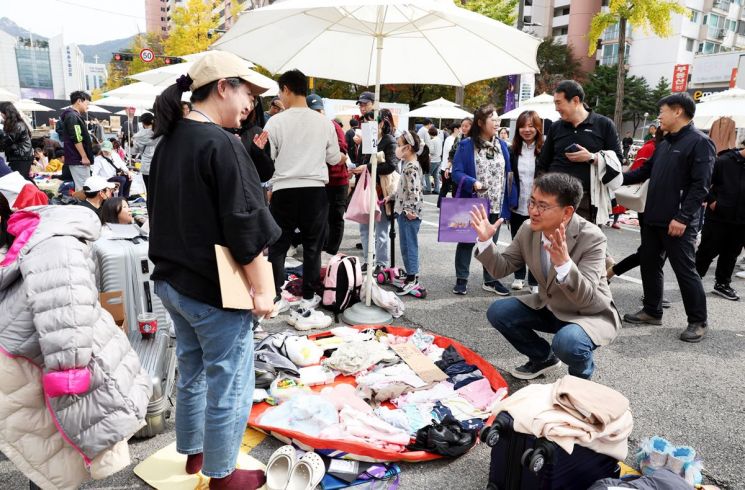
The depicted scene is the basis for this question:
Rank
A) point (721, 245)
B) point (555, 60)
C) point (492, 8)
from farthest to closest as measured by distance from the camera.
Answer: point (555, 60)
point (492, 8)
point (721, 245)

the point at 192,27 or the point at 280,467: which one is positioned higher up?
the point at 192,27

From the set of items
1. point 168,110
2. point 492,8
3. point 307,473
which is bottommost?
point 307,473

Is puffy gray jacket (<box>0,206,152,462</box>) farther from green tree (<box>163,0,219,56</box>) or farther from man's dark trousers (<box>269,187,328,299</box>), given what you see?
green tree (<box>163,0,219,56</box>)

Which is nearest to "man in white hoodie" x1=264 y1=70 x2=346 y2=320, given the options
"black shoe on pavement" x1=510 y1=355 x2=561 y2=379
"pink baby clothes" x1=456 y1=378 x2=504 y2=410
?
"pink baby clothes" x1=456 y1=378 x2=504 y2=410

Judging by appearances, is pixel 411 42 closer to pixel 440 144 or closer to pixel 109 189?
pixel 109 189

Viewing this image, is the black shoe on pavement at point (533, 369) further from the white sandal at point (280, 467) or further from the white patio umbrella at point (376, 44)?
the white sandal at point (280, 467)

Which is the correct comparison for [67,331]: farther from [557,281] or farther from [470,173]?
[470,173]

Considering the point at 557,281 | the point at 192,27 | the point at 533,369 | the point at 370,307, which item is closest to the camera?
the point at 557,281

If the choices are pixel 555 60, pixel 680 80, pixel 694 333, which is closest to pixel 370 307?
pixel 694 333

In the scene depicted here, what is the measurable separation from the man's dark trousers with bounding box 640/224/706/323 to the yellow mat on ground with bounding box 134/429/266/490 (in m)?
3.94

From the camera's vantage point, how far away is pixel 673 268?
14.5 feet

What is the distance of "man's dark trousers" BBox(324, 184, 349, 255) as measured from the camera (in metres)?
5.58

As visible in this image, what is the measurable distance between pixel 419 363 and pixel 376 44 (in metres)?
2.85

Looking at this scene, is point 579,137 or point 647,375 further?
point 579,137
